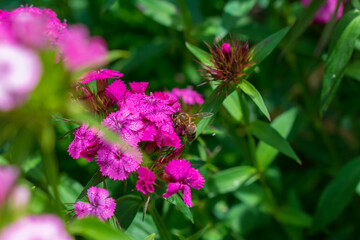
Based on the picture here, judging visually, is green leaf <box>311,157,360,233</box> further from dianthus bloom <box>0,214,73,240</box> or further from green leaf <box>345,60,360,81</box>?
dianthus bloom <box>0,214,73,240</box>

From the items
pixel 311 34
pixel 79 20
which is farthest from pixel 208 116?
pixel 79 20

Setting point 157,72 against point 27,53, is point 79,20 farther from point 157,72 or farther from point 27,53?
point 27,53

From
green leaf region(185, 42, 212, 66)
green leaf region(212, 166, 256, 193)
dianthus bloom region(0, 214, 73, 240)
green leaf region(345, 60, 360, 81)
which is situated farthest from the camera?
green leaf region(345, 60, 360, 81)

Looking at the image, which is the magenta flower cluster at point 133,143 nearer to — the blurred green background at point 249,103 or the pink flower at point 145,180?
the pink flower at point 145,180

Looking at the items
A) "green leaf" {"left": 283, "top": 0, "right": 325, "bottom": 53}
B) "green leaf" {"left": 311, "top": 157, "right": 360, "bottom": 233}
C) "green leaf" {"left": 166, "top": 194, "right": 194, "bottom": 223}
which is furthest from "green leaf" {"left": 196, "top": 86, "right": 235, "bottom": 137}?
"green leaf" {"left": 311, "top": 157, "right": 360, "bottom": 233}

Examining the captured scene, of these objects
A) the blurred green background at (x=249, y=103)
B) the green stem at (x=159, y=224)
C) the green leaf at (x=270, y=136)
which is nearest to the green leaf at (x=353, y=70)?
the blurred green background at (x=249, y=103)
